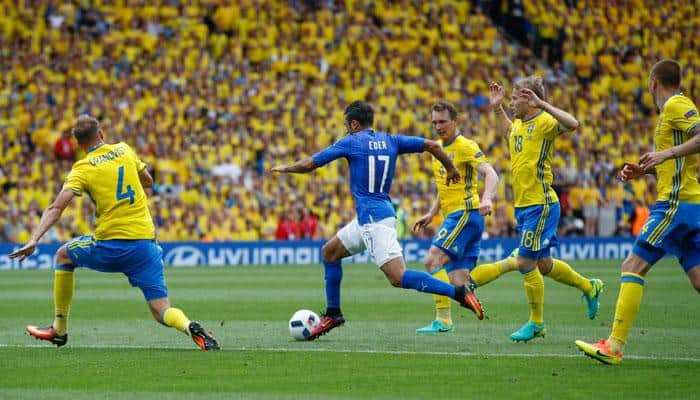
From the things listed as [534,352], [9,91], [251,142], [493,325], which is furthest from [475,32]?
[534,352]

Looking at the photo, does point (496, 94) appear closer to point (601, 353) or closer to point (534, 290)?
point (534, 290)

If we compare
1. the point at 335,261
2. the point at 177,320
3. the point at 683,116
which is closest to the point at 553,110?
the point at 683,116

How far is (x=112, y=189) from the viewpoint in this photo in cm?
1067

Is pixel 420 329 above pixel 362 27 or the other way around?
the other way around

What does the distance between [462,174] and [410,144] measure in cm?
193

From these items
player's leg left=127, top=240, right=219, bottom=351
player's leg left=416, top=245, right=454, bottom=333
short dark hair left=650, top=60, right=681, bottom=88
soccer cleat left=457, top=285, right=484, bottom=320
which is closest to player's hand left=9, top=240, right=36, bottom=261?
player's leg left=127, top=240, right=219, bottom=351

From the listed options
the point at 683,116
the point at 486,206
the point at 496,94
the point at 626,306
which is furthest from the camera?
the point at 496,94

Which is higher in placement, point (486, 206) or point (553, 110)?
point (553, 110)

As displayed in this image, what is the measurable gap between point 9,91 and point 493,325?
21584mm

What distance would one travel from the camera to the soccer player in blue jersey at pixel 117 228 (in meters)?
10.6

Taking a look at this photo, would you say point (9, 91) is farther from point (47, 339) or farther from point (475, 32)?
point (47, 339)

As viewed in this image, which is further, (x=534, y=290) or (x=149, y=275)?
(x=534, y=290)

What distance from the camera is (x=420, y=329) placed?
12508 millimetres

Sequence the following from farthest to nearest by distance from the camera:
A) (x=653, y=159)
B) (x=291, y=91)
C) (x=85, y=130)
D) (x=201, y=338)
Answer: (x=291, y=91) < (x=85, y=130) < (x=201, y=338) < (x=653, y=159)
